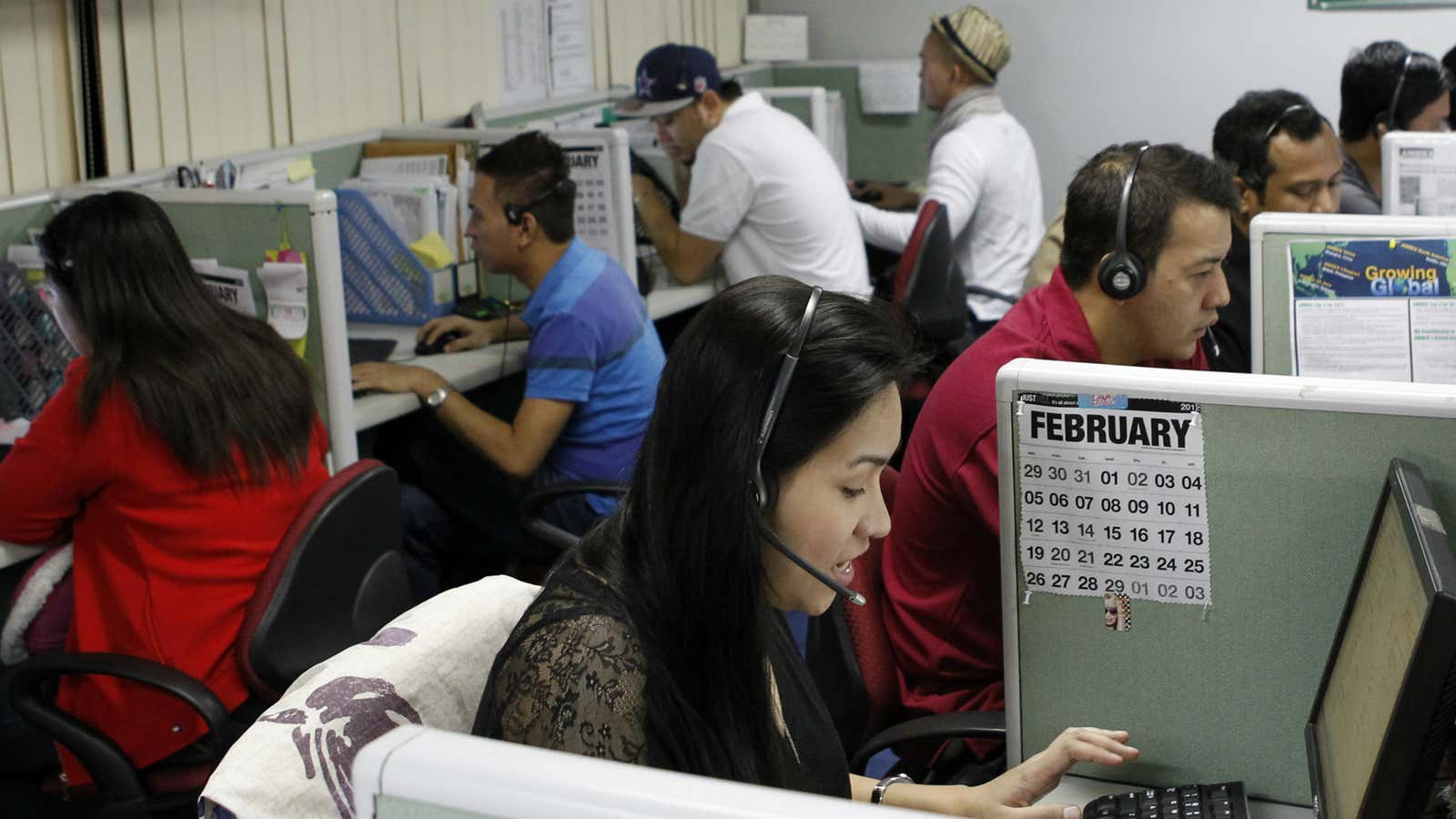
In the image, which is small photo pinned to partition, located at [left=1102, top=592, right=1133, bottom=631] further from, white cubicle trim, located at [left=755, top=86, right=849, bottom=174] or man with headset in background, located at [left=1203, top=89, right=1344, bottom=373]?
white cubicle trim, located at [left=755, top=86, right=849, bottom=174]

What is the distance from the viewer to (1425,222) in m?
1.93

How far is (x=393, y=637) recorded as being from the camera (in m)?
1.13

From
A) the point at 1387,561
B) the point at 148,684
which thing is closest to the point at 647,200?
the point at 148,684

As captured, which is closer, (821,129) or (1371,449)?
(1371,449)

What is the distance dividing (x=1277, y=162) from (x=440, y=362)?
160 centimetres

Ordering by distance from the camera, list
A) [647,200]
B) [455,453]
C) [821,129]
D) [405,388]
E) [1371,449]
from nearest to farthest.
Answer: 1. [1371,449]
2. [405,388]
3. [455,453]
4. [647,200]
5. [821,129]

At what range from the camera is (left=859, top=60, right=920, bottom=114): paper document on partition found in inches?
205

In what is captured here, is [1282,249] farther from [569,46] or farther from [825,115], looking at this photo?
[825,115]

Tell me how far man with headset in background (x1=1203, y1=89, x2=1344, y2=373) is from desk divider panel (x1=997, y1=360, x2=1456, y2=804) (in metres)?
1.34

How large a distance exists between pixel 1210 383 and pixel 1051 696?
1.16 ft

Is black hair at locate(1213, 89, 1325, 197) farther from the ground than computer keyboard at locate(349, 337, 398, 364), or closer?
farther from the ground

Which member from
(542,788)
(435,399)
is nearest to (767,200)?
(435,399)

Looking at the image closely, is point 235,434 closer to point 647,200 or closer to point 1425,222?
point 1425,222

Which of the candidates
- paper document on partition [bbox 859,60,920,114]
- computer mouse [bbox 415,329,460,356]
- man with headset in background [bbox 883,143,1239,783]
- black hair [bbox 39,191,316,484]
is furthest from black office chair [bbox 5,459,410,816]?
paper document on partition [bbox 859,60,920,114]
